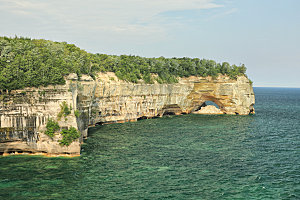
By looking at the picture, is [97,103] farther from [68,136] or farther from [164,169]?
[164,169]

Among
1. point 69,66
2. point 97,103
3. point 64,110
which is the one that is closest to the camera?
point 64,110

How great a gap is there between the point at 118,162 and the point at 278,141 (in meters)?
38.1

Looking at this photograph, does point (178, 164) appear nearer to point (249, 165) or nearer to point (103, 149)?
point (249, 165)

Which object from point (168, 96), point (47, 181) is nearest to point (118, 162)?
point (47, 181)

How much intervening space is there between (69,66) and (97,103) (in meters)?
22.6

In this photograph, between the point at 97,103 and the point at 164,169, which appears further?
the point at 97,103

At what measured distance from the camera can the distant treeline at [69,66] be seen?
49.0 metres

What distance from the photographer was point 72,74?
53250 millimetres

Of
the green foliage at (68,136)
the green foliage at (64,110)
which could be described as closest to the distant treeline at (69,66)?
the green foliage at (64,110)

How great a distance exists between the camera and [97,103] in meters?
76.0

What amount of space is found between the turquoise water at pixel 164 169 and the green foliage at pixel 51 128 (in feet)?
14.7

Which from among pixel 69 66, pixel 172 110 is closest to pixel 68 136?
pixel 69 66

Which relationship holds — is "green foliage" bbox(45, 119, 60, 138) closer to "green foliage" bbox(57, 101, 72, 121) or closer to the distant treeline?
"green foliage" bbox(57, 101, 72, 121)

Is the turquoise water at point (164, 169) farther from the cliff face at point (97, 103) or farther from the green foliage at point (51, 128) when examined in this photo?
the green foliage at point (51, 128)
